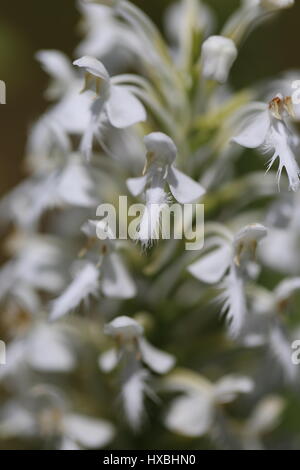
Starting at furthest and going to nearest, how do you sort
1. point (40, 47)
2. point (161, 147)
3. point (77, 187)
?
1. point (40, 47)
2. point (77, 187)
3. point (161, 147)

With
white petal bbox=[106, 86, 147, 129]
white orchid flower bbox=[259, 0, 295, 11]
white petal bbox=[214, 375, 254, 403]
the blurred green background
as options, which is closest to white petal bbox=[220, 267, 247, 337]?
white petal bbox=[214, 375, 254, 403]

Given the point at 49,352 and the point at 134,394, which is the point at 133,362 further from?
the point at 49,352

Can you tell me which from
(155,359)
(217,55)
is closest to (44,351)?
(155,359)

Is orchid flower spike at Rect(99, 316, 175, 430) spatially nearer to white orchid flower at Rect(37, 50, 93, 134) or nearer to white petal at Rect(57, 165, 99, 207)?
white petal at Rect(57, 165, 99, 207)

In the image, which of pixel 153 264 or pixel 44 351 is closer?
pixel 153 264

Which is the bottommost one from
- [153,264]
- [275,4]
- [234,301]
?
[234,301]

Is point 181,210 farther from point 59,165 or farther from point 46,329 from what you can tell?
point 46,329

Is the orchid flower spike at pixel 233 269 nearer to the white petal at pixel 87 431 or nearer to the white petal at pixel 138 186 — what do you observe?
the white petal at pixel 138 186
